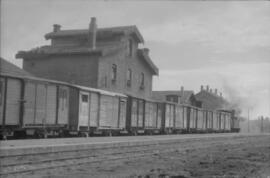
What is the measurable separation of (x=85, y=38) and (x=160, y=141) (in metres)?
19.9

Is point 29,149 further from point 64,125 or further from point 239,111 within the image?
point 239,111

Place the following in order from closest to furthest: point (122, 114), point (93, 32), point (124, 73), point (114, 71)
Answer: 1. point (122, 114)
2. point (93, 32)
3. point (114, 71)
4. point (124, 73)

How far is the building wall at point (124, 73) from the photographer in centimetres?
3568

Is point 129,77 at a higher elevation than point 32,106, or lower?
higher

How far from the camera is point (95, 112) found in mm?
24656

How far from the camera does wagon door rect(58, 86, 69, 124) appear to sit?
68.9 feet

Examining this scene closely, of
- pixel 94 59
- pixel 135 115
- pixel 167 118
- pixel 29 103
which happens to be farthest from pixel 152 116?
pixel 29 103

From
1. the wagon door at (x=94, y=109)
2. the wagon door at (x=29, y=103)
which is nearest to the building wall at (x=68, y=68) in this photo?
the wagon door at (x=94, y=109)

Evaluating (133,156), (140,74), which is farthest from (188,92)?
(133,156)

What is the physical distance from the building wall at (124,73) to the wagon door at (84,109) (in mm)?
Answer: 11083

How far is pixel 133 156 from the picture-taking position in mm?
16094

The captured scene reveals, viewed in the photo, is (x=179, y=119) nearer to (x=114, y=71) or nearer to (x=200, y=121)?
(x=200, y=121)

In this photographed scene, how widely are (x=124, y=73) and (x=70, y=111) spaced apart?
16563 millimetres

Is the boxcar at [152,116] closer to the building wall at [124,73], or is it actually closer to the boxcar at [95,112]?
the boxcar at [95,112]
